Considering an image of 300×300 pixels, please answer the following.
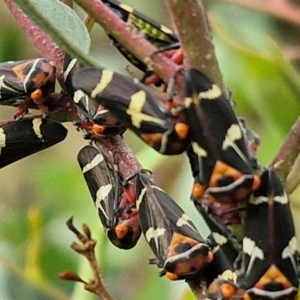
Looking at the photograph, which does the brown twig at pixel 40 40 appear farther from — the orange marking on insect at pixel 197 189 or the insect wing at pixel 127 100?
the orange marking on insect at pixel 197 189

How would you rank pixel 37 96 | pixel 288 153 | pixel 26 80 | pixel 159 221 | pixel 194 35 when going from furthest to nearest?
pixel 26 80
pixel 37 96
pixel 159 221
pixel 288 153
pixel 194 35

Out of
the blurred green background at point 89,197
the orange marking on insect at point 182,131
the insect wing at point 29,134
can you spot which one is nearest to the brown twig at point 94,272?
the insect wing at point 29,134

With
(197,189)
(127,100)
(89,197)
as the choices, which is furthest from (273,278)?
(89,197)

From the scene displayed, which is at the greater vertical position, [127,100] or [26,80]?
[127,100]

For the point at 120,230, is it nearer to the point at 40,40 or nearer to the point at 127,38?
the point at 40,40

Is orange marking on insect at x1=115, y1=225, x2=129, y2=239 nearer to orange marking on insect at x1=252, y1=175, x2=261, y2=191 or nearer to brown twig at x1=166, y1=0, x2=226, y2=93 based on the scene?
orange marking on insect at x1=252, y1=175, x2=261, y2=191

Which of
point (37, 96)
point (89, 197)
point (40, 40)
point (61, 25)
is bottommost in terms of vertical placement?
point (89, 197)

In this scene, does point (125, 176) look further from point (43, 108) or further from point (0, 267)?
point (0, 267)

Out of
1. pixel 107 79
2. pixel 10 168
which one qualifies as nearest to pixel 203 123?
pixel 107 79
